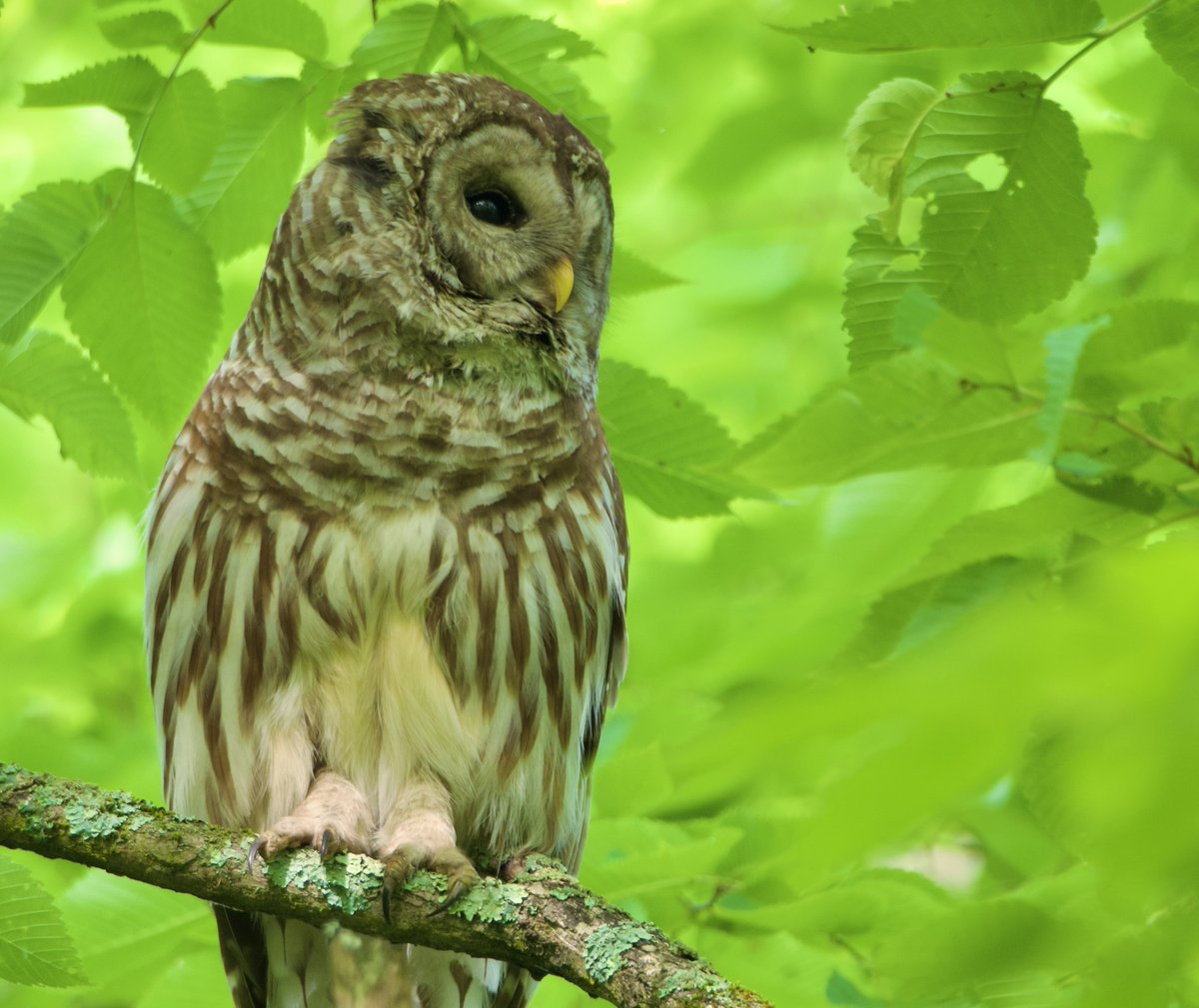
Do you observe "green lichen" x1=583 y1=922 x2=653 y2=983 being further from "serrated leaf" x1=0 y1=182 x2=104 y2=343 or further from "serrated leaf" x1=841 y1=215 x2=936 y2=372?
"serrated leaf" x1=0 y1=182 x2=104 y2=343

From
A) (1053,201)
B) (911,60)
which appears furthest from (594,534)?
(911,60)

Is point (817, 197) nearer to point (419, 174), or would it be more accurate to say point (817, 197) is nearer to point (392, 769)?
point (419, 174)

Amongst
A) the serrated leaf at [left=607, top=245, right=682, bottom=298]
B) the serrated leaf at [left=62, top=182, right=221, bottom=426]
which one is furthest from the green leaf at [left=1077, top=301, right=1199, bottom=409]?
the serrated leaf at [left=62, top=182, right=221, bottom=426]

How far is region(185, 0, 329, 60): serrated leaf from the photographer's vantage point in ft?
8.31

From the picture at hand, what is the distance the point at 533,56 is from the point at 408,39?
0.74ft

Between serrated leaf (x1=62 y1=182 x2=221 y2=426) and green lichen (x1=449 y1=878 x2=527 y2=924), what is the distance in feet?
3.34

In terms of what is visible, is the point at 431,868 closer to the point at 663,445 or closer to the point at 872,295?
the point at 663,445

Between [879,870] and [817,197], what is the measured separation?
9.46ft

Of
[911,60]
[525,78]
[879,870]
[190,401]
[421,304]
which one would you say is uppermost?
[911,60]

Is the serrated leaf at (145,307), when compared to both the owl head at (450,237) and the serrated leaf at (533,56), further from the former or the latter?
the serrated leaf at (533,56)

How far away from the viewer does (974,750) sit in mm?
586

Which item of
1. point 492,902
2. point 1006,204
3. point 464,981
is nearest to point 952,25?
point 1006,204

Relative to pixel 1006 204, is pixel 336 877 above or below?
below

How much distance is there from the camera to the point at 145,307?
2512 millimetres
